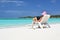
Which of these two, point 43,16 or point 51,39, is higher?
point 43,16

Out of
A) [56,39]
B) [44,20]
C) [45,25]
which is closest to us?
[56,39]

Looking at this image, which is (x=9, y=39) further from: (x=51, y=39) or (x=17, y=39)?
(x=51, y=39)

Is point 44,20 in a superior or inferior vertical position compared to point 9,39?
superior

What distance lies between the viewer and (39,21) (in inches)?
352

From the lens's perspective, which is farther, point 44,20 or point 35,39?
point 44,20

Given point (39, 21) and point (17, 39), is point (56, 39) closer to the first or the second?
point (17, 39)

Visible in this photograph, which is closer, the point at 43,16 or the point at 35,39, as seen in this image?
the point at 35,39

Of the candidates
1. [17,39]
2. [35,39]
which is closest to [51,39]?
[35,39]

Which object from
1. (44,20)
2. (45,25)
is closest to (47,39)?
(44,20)

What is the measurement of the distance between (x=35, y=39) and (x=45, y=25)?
5.27 meters

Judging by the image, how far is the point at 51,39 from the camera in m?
4.60

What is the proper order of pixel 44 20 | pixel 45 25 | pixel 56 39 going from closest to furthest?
1. pixel 56 39
2. pixel 44 20
3. pixel 45 25

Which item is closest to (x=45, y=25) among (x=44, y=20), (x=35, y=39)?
(x=44, y=20)

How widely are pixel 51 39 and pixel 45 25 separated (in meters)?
5.29
